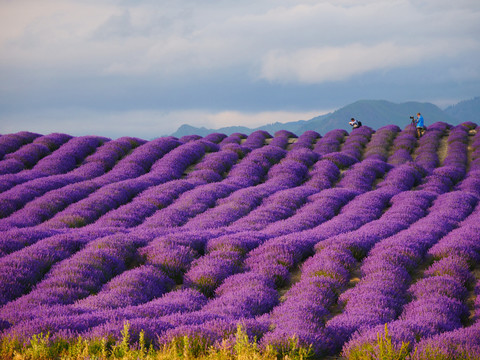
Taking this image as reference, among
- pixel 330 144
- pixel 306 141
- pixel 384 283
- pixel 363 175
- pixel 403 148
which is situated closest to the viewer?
pixel 384 283

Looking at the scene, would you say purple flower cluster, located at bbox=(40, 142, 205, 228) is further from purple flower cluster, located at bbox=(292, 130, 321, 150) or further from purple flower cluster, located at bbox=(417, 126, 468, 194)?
purple flower cluster, located at bbox=(292, 130, 321, 150)

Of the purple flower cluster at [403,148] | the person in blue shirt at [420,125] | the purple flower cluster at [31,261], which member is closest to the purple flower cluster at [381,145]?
the purple flower cluster at [403,148]

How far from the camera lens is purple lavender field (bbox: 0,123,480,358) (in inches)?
234

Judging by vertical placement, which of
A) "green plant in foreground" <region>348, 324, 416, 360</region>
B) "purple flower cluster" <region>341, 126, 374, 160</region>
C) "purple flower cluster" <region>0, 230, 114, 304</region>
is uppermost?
"purple flower cluster" <region>341, 126, 374, 160</region>

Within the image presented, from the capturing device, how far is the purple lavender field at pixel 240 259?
595 cm

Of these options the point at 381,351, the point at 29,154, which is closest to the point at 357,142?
the point at 29,154

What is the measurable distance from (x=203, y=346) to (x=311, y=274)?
3951 mm

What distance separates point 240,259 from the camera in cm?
977

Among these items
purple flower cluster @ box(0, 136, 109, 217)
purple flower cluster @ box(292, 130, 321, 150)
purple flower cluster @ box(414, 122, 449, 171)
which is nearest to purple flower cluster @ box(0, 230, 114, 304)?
purple flower cluster @ box(0, 136, 109, 217)

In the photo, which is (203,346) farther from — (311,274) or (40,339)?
(311,274)

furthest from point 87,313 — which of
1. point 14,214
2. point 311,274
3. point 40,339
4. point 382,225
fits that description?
point 14,214

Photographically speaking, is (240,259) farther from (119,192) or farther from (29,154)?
(29,154)

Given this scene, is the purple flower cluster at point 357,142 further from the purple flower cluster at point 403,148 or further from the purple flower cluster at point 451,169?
the purple flower cluster at point 451,169

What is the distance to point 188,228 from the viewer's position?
13477 millimetres
